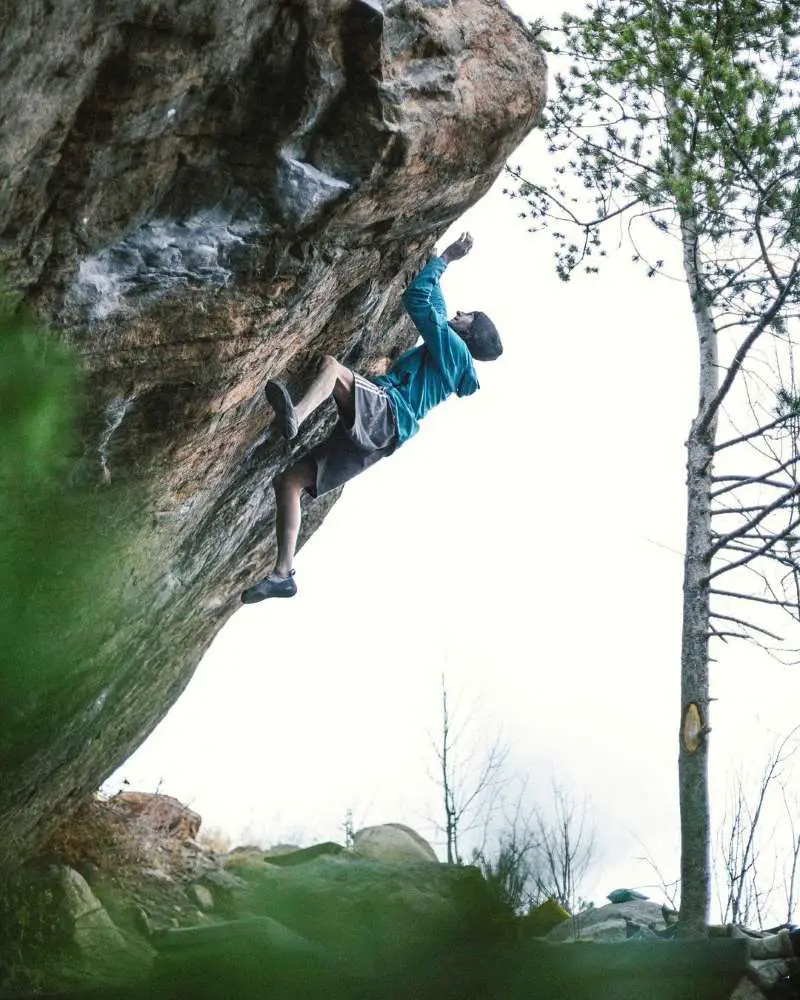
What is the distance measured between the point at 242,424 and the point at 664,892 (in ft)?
23.1

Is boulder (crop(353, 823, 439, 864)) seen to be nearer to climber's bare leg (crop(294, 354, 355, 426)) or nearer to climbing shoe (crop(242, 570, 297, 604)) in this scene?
climbing shoe (crop(242, 570, 297, 604))

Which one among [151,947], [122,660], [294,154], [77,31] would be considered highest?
[294,154]

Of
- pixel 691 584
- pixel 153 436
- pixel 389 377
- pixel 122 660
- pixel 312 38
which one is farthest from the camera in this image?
pixel 691 584

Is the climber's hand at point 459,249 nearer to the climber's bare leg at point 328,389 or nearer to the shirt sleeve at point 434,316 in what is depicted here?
the shirt sleeve at point 434,316

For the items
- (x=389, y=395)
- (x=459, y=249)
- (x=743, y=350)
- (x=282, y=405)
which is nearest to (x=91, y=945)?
(x=389, y=395)

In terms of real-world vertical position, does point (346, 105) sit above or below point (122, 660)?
above

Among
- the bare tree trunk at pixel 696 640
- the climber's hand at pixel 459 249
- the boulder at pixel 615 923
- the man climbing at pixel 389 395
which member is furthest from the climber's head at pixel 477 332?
the boulder at pixel 615 923

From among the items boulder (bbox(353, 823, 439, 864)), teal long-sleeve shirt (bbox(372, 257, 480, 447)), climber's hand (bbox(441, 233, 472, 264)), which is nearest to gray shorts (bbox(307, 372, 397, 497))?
teal long-sleeve shirt (bbox(372, 257, 480, 447))

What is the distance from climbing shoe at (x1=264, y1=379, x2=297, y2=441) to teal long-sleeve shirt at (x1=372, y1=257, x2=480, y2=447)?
1.22 metres

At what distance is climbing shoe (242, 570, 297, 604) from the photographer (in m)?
6.42

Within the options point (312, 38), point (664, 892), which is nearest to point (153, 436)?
point (312, 38)

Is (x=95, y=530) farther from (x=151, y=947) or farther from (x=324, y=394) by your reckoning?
(x=151, y=947)

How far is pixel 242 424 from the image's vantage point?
6.90 meters

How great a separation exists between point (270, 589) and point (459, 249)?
8.16 ft
